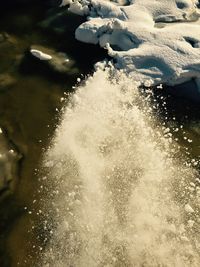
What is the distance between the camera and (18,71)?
7.28 meters

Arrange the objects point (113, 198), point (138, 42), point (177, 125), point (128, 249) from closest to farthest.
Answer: point (128, 249)
point (113, 198)
point (177, 125)
point (138, 42)

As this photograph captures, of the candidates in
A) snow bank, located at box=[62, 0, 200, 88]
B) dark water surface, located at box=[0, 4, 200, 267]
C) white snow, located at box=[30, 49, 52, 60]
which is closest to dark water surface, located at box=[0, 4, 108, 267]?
dark water surface, located at box=[0, 4, 200, 267]

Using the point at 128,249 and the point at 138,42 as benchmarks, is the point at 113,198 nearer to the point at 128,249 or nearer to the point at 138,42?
the point at 128,249

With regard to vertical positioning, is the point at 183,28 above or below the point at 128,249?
above

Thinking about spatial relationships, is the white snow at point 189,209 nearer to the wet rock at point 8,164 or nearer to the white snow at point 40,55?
the wet rock at point 8,164

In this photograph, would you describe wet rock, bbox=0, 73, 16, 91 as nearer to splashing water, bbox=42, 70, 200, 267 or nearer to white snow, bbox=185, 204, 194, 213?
splashing water, bbox=42, 70, 200, 267

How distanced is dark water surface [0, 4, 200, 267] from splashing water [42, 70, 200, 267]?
0.25 metres

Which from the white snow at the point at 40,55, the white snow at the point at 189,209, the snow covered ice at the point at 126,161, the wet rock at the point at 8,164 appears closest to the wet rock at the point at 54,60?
the white snow at the point at 40,55

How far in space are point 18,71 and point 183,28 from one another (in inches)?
125

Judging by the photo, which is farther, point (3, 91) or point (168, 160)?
point (3, 91)

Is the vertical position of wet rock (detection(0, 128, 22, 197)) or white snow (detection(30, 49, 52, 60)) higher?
white snow (detection(30, 49, 52, 60))

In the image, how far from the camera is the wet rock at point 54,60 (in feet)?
23.9

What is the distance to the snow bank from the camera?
22.7 feet

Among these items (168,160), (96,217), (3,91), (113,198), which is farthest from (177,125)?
(3,91)
